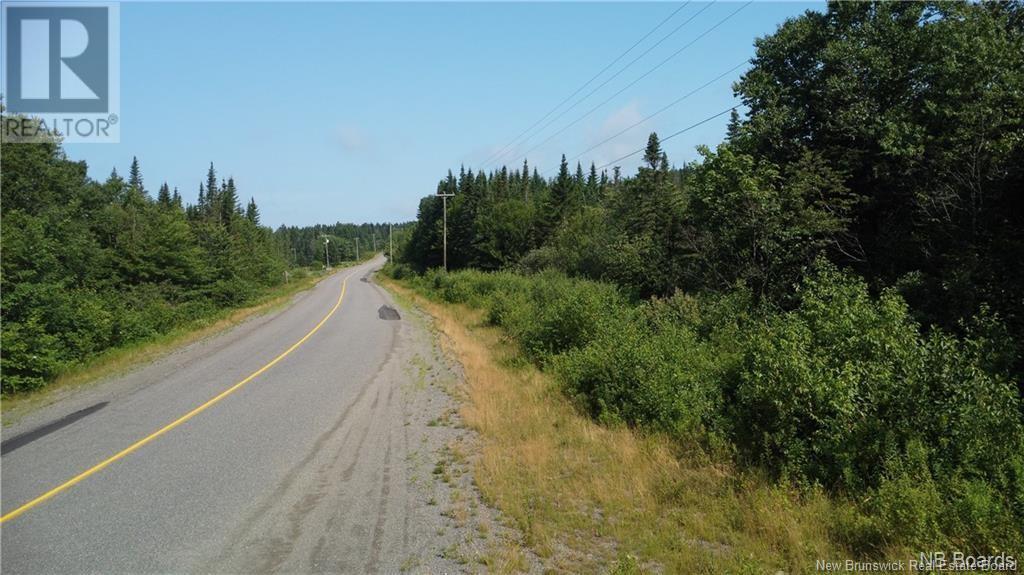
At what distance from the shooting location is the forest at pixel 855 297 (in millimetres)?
5996

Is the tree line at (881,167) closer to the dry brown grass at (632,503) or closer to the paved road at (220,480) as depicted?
the dry brown grass at (632,503)

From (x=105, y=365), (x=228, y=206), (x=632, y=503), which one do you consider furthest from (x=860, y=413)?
(x=228, y=206)

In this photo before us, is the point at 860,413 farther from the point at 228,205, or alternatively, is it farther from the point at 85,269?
the point at 228,205

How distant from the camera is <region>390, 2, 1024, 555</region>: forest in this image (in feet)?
19.7

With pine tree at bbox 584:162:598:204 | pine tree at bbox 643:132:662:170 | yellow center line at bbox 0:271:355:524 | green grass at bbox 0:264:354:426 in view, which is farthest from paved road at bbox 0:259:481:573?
pine tree at bbox 584:162:598:204

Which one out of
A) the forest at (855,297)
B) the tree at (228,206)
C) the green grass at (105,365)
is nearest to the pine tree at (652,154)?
the forest at (855,297)

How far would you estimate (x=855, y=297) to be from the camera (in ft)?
29.3

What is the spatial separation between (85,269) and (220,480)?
2943 centimetres

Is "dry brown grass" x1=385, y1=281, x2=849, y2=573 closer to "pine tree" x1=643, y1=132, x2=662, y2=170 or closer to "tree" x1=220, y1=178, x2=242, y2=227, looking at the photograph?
"pine tree" x1=643, y1=132, x2=662, y2=170

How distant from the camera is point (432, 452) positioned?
8594mm

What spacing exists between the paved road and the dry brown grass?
4.27 feet

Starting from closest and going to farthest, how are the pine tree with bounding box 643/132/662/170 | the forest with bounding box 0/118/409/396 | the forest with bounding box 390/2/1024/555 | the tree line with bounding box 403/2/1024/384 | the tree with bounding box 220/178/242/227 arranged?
Result: the forest with bounding box 390/2/1024/555 → the tree line with bounding box 403/2/1024/384 → the forest with bounding box 0/118/409/396 → the pine tree with bounding box 643/132/662/170 → the tree with bounding box 220/178/242/227

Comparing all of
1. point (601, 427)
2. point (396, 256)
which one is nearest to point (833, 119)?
point (601, 427)

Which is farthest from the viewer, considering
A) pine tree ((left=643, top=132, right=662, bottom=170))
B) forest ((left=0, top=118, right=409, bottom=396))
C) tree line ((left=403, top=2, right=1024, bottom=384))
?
pine tree ((left=643, top=132, right=662, bottom=170))
